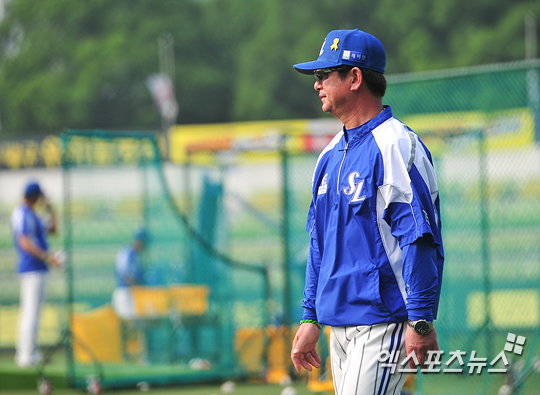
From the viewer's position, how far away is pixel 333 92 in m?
3.26

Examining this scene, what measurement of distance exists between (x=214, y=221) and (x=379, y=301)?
614 centimetres

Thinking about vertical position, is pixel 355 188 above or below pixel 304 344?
above

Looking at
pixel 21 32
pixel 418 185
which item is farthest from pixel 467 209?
pixel 21 32

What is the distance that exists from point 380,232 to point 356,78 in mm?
668

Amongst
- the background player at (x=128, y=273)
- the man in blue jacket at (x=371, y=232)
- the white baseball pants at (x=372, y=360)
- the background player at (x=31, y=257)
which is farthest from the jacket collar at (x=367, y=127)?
the background player at (x=31, y=257)

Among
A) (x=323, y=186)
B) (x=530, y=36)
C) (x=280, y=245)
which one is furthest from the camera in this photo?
(x=530, y=36)

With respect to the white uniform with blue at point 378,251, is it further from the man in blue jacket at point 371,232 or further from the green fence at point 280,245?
the green fence at point 280,245

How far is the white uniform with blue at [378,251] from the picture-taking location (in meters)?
2.91

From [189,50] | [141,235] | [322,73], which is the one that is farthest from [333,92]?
[189,50]

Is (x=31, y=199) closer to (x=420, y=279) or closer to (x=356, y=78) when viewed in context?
(x=356, y=78)

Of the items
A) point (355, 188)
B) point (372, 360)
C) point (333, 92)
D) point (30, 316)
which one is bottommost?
point (30, 316)

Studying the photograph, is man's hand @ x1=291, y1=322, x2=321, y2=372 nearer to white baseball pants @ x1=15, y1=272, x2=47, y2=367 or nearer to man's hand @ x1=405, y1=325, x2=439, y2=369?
man's hand @ x1=405, y1=325, x2=439, y2=369

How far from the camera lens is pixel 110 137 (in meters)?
7.93

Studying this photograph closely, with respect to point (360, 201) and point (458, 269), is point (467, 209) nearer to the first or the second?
→ point (458, 269)
